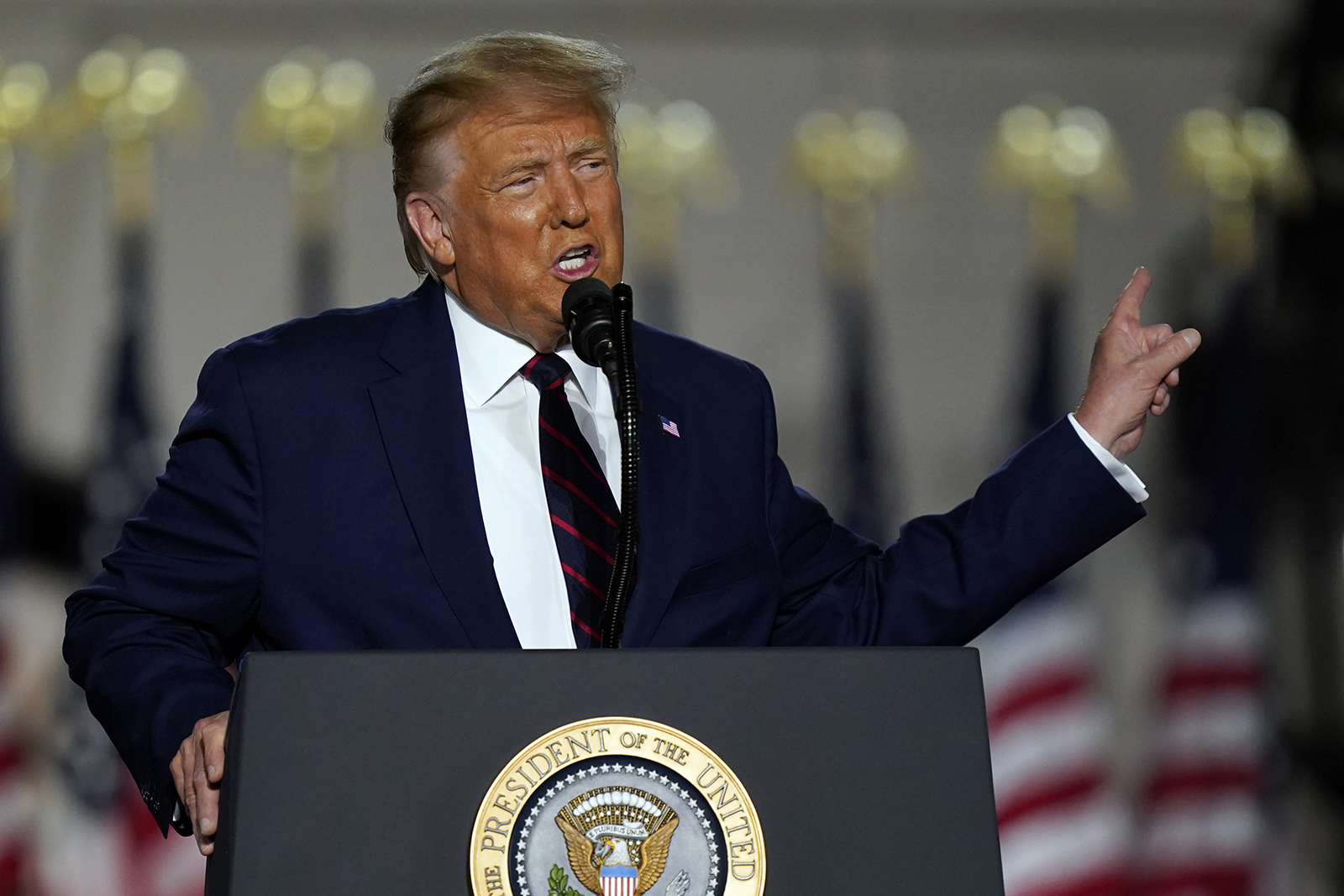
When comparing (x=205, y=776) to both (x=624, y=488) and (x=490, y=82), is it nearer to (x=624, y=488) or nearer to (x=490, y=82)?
(x=624, y=488)

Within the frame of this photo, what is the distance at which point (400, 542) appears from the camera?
4.66 ft

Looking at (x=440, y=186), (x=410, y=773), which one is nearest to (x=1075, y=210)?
(x=440, y=186)

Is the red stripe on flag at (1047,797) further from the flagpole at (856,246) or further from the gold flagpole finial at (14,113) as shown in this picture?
the gold flagpole finial at (14,113)

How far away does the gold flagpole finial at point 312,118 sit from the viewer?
4578 millimetres

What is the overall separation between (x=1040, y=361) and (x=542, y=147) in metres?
3.29

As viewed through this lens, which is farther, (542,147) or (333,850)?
(542,147)

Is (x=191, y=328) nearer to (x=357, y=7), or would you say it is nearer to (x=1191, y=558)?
(x=357, y=7)

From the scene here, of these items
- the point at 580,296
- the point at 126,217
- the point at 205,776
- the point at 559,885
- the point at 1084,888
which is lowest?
the point at 559,885

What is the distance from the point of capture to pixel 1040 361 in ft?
15.2

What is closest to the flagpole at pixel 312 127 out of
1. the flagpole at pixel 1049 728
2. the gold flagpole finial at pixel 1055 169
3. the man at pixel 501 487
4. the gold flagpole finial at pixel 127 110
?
the gold flagpole finial at pixel 127 110

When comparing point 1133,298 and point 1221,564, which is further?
point 1221,564

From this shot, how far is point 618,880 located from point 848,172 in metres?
3.97

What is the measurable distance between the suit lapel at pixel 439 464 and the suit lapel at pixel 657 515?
0.44 feet

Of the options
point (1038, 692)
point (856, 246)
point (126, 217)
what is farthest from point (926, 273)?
point (126, 217)
